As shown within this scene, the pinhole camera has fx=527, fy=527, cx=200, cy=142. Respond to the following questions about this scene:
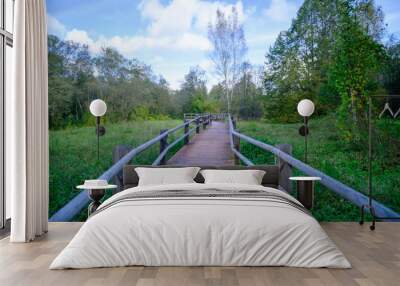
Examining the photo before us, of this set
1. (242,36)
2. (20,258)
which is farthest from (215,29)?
(20,258)

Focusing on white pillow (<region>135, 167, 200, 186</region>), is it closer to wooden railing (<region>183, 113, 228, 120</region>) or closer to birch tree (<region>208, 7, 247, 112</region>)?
wooden railing (<region>183, 113, 228, 120</region>)

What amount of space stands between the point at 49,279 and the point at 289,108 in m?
3.99

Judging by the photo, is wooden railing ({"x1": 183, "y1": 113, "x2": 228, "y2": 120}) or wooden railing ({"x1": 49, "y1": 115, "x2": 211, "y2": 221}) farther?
wooden railing ({"x1": 183, "y1": 113, "x2": 228, "y2": 120})

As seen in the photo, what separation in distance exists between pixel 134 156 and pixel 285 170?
189 cm

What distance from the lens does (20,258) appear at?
4262 millimetres

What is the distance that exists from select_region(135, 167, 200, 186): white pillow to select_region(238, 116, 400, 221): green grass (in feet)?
3.47

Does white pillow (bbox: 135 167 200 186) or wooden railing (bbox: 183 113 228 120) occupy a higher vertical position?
wooden railing (bbox: 183 113 228 120)

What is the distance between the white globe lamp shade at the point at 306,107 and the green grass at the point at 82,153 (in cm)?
162

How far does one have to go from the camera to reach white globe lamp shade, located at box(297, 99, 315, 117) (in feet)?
21.0

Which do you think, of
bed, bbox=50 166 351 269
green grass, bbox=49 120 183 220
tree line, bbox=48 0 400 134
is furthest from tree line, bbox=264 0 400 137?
bed, bbox=50 166 351 269

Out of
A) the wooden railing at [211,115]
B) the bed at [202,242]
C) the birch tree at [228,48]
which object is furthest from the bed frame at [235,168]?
the bed at [202,242]

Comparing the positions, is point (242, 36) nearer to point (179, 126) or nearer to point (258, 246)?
point (179, 126)

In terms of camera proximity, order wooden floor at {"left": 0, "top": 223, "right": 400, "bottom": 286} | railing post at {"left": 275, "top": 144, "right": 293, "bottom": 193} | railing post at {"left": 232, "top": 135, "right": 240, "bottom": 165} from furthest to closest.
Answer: railing post at {"left": 232, "top": 135, "right": 240, "bottom": 165} < railing post at {"left": 275, "top": 144, "right": 293, "bottom": 193} < wooden floor at {"left": 0, "top": 223, "right": 400, "bottom": 286}

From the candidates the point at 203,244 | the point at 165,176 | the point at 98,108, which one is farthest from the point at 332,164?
the point at 203,244
